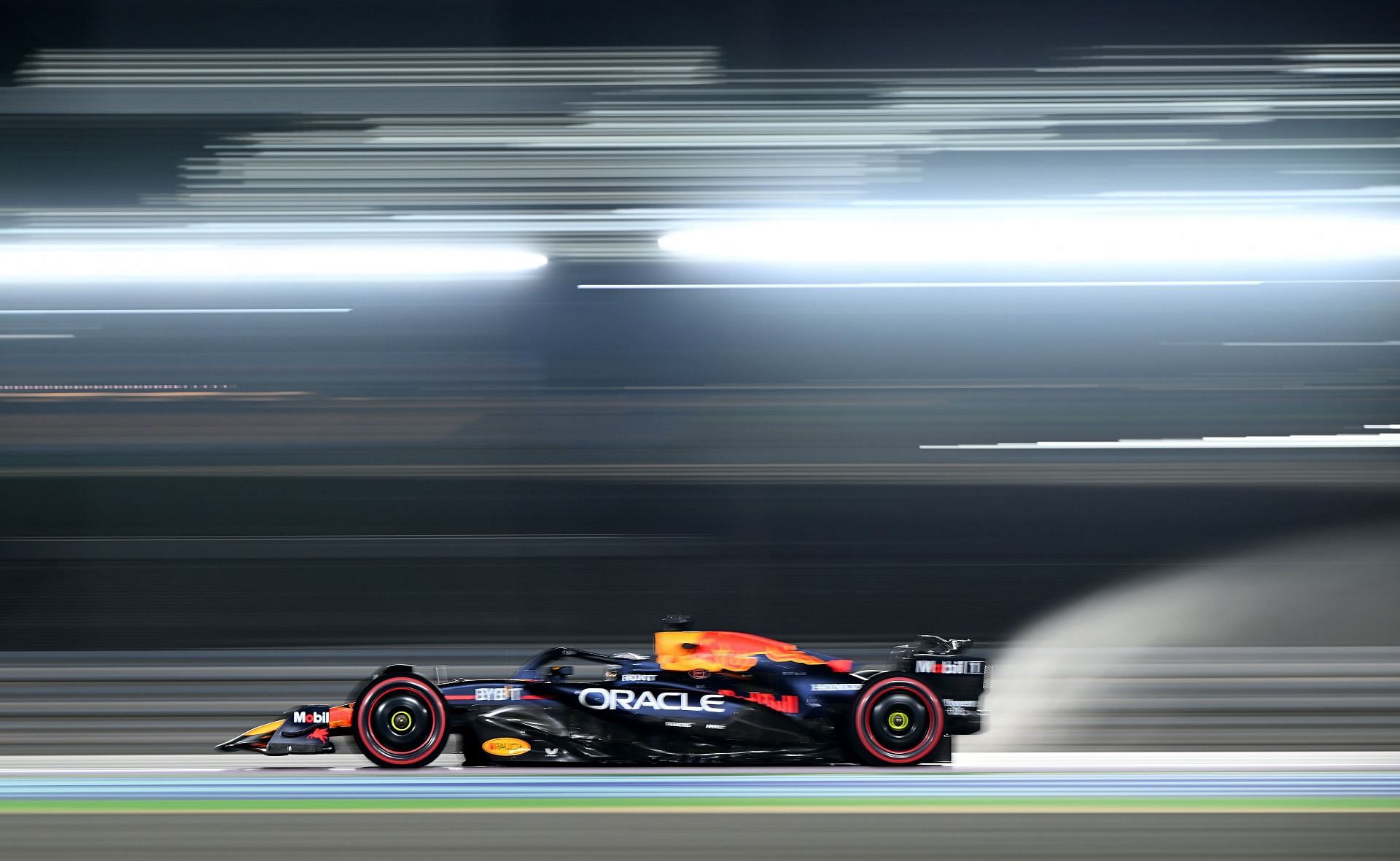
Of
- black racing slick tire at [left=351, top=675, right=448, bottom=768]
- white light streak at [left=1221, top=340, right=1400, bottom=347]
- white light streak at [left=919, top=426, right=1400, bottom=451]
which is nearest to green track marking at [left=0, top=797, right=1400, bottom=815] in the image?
black racing slick tire at [left=351, top=675, right=448, bottom=768]

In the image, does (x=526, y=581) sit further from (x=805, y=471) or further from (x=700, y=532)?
(x=805, y=471)

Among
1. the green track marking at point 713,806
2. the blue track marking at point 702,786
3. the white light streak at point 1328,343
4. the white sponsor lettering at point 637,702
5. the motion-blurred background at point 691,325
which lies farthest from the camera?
the white light streak at point 1328,343

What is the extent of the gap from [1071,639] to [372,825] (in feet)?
14.8

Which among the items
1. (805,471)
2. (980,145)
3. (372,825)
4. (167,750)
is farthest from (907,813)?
(980,145)

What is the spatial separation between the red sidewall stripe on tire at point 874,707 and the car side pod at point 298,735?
5.43ft

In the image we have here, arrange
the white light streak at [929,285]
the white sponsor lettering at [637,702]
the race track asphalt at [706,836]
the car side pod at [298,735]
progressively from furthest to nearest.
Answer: the white light streak at [929,285], the white sponsor lettering at [637,702], the car side pod at [298,735], the race track asphalt at [706,836]

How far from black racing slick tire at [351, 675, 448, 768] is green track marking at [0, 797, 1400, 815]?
0.40m

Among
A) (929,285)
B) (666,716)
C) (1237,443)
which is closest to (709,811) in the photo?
(666,716)

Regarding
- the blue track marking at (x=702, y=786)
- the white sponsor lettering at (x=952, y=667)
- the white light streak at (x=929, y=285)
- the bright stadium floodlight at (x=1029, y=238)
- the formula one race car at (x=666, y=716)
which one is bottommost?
the blue track marking at (x=702, y=786)

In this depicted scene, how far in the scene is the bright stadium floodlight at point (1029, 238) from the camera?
7609 millimetres

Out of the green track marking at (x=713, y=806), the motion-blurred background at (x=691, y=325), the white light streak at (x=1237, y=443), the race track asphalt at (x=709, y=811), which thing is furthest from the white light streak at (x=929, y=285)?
the green track marking at (x=713, y=806)

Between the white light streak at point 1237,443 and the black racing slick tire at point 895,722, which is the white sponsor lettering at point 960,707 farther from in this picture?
the white light streak at point 1237,443

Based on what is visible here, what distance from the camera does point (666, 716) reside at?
379 centimetres

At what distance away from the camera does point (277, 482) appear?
23.7ft
